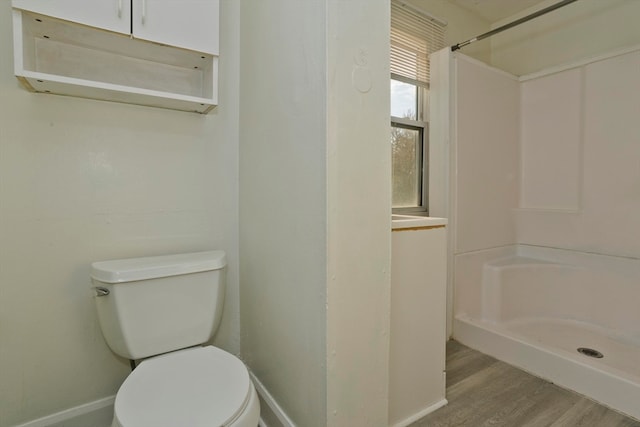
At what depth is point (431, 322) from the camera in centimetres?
140

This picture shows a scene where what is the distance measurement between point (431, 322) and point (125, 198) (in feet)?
4.69

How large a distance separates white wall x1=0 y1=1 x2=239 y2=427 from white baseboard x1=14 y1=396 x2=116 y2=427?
0.08 ft

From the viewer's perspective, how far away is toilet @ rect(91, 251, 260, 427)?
2.86 feet

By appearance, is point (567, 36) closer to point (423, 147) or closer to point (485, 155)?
point (485, 155)

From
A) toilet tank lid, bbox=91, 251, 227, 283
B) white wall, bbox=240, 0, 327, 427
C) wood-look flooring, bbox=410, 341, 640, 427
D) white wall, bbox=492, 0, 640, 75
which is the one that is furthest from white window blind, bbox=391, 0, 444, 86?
wood-look flooring, bbox=410, 341, 640, 427

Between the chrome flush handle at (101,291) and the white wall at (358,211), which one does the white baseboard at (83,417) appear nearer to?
the chrome flush handle at (101,291)

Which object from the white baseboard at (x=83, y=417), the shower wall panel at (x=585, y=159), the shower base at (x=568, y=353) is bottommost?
the white baseboard at (x=83, y=417)

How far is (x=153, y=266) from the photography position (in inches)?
46.4

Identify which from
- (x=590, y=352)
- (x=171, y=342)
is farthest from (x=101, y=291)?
(x=590, y=352)

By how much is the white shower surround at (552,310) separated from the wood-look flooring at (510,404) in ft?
0.28

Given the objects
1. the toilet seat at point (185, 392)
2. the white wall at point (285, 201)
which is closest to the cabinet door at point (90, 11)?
the white wall at point (285, 201)

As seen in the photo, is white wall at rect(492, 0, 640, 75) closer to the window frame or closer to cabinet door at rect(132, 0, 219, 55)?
the window frame

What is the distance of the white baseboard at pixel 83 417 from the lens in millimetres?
1224

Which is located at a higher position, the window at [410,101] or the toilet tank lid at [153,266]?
the window at [410,101]
